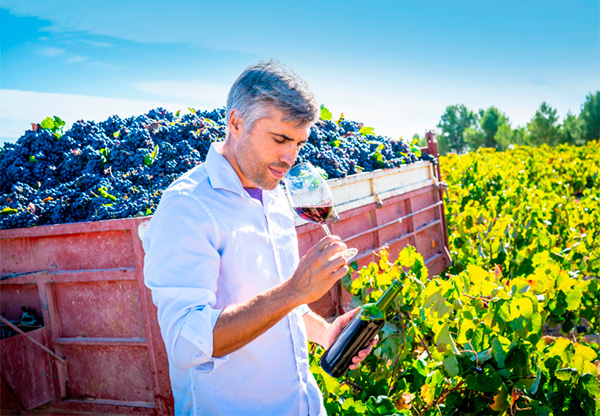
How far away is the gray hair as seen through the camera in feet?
4.84

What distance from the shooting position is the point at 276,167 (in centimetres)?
157

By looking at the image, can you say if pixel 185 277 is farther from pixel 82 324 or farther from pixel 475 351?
pixel 82 324

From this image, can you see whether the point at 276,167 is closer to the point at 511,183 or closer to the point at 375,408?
the point at 375,408

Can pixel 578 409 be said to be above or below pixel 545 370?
below

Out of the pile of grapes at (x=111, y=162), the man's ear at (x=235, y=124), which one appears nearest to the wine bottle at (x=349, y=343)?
the man's ear at (x=235, y=124)

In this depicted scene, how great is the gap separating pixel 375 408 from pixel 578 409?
2.77 ft

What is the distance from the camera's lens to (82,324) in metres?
2.73

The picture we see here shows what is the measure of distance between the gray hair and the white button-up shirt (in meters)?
0.20

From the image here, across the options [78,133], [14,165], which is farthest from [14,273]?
[78,133]

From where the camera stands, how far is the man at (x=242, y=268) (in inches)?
50.6

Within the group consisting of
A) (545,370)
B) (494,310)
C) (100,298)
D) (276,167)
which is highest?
(276,167)

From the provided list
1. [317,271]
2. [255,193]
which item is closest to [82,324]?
[255,193]

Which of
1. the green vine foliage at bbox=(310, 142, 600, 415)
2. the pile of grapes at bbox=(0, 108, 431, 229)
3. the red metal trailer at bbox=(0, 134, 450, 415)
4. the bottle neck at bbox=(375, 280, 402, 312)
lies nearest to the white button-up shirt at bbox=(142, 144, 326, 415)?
the bottle neck at bbox=(375, 280, 402, 312)

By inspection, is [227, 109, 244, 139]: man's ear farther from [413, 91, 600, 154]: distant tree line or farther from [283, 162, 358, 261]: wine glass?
[413, 91, 600, 154]: distant tree line
